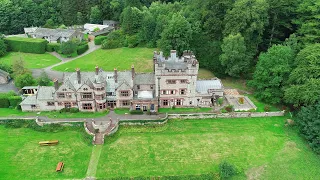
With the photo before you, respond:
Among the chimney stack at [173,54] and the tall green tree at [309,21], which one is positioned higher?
the tall green tree at [309,21]

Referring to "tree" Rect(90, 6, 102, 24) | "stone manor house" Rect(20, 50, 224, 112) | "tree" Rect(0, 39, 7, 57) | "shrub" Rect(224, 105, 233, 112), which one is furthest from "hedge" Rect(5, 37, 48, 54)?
"shrub" Rect(224, 105, 233, 112)

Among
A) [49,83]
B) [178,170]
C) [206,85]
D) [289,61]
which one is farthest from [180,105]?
[49,83]

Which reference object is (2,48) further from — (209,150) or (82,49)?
(209,150)

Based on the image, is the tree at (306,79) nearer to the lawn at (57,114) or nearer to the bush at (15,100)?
the lawn at (57,114)

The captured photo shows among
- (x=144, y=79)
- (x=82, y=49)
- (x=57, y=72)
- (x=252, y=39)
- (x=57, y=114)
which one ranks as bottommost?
(x=57, y=114)

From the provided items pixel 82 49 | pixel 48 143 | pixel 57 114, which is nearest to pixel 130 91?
pixel 57 114

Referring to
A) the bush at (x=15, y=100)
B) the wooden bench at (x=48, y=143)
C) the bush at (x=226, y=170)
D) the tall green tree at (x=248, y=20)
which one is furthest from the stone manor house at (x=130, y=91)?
the bush at (x=226, y=170)

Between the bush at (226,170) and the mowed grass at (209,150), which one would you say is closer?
the bush at (226,170)
